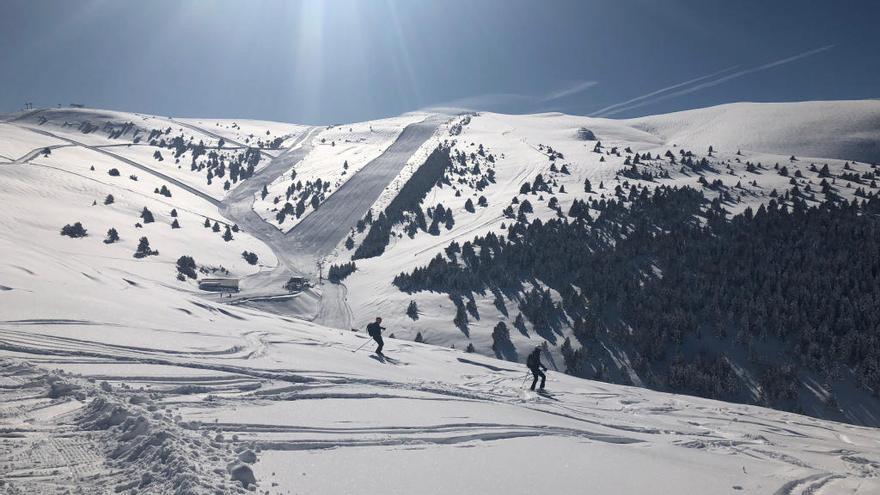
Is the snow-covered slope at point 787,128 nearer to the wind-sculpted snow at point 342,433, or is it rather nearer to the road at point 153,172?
the road at point 153,172

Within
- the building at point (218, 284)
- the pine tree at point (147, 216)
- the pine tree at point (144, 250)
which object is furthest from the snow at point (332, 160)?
the building at point (218, 284)

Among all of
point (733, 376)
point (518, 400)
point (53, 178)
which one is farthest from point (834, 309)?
point (53, 178)

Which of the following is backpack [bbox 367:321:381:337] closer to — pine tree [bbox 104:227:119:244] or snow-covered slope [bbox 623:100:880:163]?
pine tree [bbox 104:227:119:244]

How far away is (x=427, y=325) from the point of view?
33.4m

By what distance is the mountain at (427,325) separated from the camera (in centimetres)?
697

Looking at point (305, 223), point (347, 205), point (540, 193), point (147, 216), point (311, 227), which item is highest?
point (540, 193)

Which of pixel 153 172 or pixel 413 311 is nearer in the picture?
pixel 413 311

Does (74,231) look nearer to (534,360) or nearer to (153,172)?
(534,360)

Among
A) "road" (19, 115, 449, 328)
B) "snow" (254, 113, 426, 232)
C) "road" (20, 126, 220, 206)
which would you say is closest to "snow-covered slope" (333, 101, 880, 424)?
"road" (19, 115, 449, 328)

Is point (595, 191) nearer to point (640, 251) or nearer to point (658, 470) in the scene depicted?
point (640, 251)

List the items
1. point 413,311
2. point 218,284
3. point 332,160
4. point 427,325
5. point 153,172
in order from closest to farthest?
1. point 427,325
2. point 413,311
3. point 218,284
4. point 153,172
5. point 332,160

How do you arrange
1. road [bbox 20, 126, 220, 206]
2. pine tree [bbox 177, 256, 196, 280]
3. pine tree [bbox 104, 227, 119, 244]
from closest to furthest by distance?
pine tree [bbox 177, 256, 196, 280], pine tree [bbox 104, 227, 119, 244], road [bbox 20, 126, 220, 206]

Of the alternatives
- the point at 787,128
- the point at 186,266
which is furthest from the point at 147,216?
the point at 787,128

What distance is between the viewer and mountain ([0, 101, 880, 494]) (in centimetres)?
697
